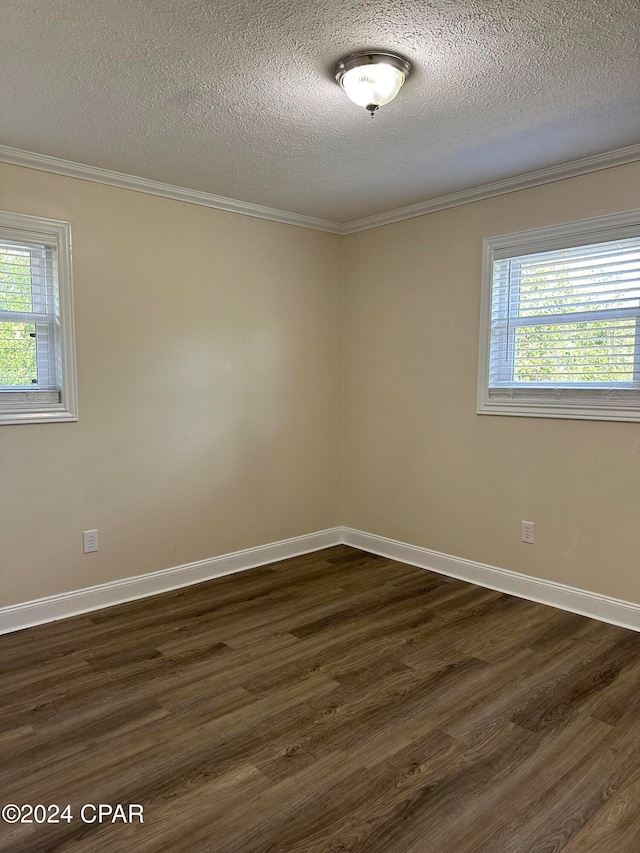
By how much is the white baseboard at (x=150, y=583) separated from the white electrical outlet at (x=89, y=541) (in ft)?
0.73

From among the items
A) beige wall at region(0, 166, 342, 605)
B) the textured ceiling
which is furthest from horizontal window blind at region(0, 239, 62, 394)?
the textured ceiling

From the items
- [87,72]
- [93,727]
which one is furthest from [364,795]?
[87,72]

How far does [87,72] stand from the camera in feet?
7.20

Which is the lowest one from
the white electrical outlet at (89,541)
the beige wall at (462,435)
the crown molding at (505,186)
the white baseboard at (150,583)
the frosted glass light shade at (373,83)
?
the white baseboard at (150,583)

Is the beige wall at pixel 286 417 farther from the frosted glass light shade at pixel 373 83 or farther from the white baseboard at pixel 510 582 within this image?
the frosted glass light shade at pixel 373 83

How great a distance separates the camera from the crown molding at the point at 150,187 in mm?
2982

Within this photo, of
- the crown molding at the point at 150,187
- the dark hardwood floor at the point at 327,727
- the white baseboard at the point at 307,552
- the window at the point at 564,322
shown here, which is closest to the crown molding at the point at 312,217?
the crown molding at the point at 150,187

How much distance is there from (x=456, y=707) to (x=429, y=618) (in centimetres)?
88

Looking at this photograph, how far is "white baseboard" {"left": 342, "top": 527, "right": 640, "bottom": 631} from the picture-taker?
10.3 ft

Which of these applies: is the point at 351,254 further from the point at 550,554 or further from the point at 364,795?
the point at 364,795

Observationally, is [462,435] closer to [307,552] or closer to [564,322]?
[564,322]

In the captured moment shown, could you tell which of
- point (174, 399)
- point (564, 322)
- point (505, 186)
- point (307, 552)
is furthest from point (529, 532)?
point (174, 399)

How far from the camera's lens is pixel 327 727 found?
2238mm

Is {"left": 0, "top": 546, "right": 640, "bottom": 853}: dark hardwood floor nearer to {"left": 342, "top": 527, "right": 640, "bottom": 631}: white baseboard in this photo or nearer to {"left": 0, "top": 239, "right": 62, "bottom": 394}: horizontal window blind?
{"left": 342, "top": 527, "right": 640, "bottom": 631}: white baseboard
